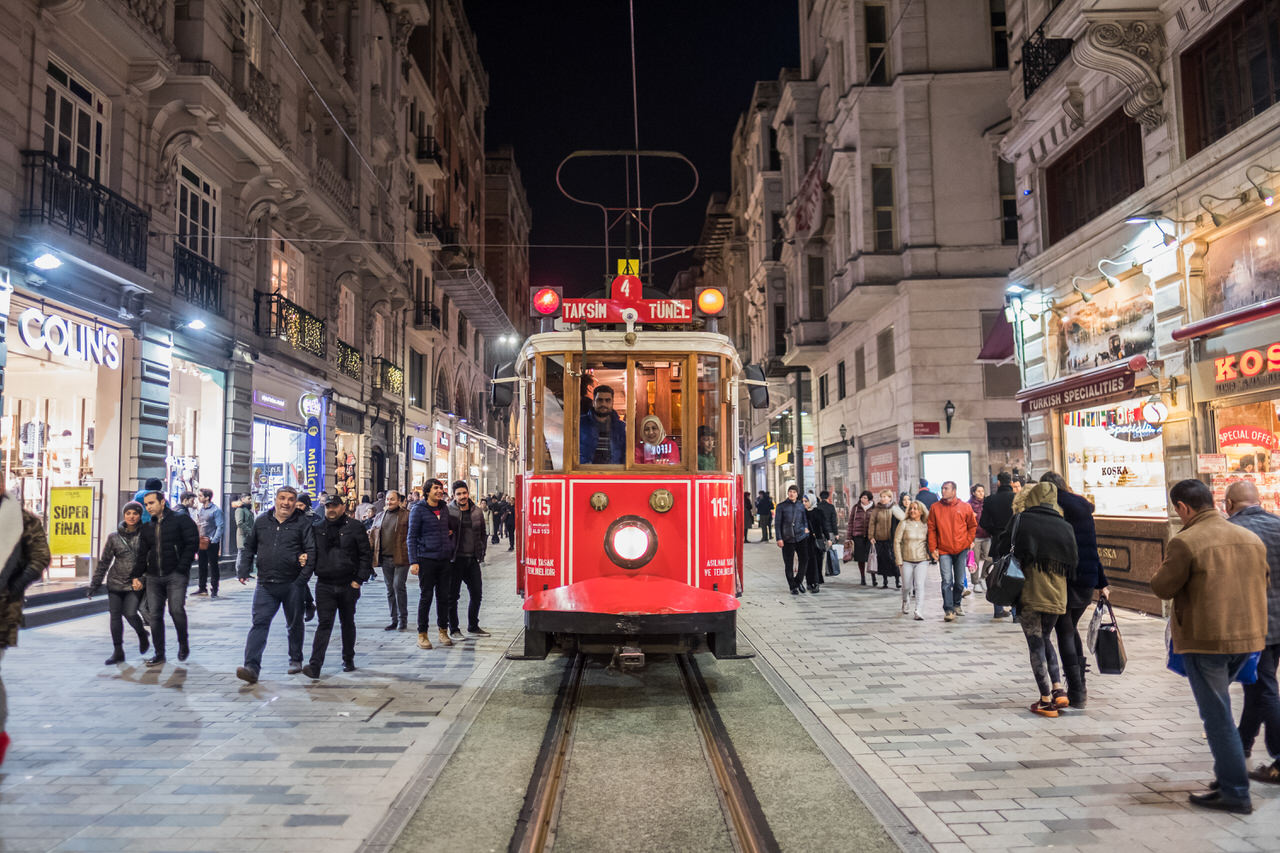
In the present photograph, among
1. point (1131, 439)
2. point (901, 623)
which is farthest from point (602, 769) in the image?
point (1131, 439)

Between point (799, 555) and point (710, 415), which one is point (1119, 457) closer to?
point (799, 555)

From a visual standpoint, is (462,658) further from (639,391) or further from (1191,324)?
(1191,324)

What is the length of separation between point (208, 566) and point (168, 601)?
653 cm

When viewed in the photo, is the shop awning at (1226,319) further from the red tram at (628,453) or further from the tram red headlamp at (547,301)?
the tram red headlamp at (547,301)

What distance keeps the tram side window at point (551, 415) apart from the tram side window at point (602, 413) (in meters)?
0.19

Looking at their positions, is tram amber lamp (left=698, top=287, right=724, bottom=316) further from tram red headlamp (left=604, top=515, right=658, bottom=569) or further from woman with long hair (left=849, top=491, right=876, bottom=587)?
woman with long hair (left=849, top=491, right=876, bottom=587)

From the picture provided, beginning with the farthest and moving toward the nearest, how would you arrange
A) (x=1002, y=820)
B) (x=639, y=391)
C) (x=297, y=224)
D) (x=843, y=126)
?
(x=843, y=126) → (x=297, y=224) → (x=639, y=391) → (x=1002, y=820)

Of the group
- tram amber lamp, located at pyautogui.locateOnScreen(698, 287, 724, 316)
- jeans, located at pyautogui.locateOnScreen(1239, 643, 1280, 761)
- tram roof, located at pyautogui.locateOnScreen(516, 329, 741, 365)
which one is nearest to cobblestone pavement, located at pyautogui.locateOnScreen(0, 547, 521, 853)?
tram roof, located at pyautogui.locateOnScreen(516, 329, 741, 365)

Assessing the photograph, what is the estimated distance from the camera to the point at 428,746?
5.85 metres

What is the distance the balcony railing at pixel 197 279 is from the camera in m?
15.5

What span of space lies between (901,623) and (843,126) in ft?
56.0

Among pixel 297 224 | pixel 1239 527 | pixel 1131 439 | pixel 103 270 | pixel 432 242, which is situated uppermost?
pixel 432 242

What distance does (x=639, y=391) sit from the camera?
7918mm

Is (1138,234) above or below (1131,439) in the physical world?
above
